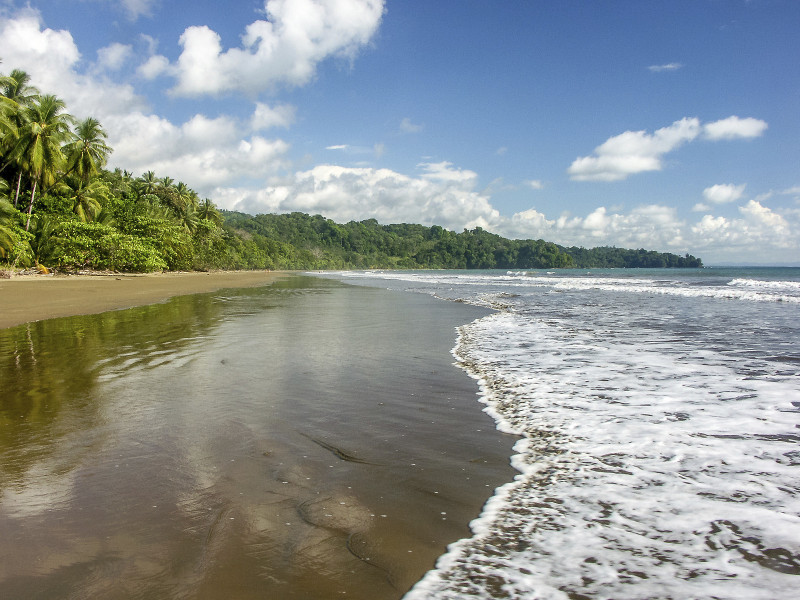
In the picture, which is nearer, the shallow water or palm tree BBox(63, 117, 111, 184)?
the shallow water

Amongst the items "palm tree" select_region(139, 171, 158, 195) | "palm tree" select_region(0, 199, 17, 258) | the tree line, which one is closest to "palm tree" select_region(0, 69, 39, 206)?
the tree line

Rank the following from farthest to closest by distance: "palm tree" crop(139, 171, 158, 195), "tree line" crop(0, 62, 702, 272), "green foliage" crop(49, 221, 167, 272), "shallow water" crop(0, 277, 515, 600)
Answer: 1. "palm tree" crop(139, 171, 158, 195)
2. "green foliage" crop(49, 221, 167, 272)
3. "tree line" crop(0, 62, 702, 272)
4. "shallow water" crop(0, 277, 515, 600)

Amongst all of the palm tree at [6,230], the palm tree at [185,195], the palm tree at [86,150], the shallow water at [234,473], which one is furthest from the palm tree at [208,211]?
the shallow water at [234,473]

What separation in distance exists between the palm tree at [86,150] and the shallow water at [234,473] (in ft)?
135

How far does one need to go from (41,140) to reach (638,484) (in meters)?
42.8

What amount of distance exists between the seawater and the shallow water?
11.8 inches

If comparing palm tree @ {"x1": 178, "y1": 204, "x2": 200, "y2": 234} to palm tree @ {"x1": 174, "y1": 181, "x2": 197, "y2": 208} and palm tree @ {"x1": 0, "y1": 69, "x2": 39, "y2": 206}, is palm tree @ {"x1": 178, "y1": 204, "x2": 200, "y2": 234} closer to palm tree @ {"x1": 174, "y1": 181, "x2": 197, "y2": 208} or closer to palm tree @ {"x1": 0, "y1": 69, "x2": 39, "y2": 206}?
palm tree @ {"x1": 174, "y1": 181, "x2": 197, "y2": 208}

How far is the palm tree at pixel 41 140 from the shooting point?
111 feet

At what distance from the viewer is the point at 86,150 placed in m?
41.0

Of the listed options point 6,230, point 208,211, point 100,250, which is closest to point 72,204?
point 100,250

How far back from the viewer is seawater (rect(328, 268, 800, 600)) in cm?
237

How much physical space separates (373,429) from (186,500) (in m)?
1.83

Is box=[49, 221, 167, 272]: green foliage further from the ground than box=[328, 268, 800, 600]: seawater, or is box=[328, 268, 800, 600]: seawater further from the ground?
box=[49, 221, 167, 272]: green foliage

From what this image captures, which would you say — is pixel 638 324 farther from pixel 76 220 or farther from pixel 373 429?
pixel 76 220
